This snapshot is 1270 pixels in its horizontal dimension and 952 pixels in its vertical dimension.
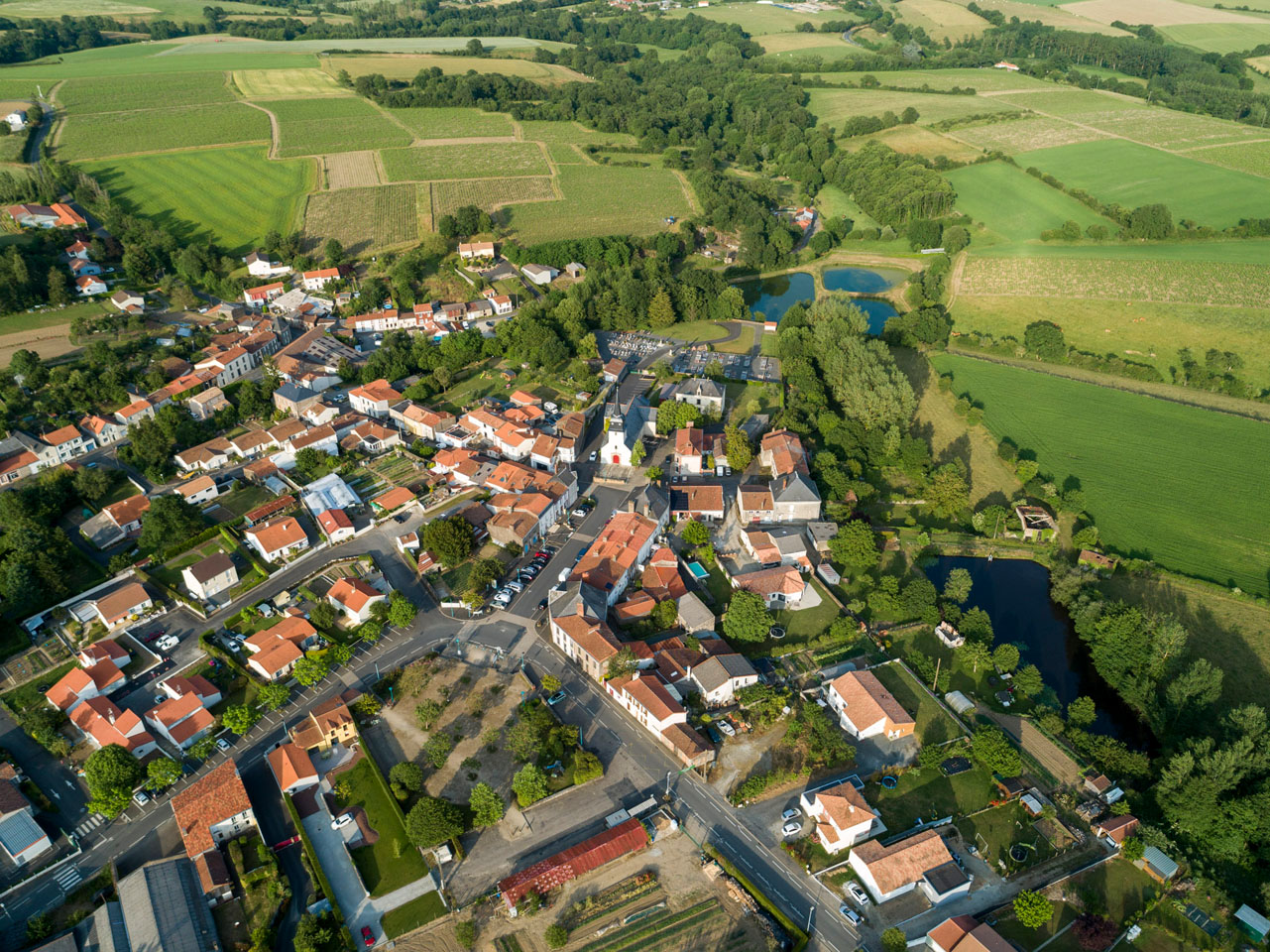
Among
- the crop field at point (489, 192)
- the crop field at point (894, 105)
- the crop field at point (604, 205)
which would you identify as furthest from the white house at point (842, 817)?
the crop field at point (894, 105)

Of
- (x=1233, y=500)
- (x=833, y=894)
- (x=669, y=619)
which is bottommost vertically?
(x=833, y=894)

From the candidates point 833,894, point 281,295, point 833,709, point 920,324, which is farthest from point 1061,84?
point 833,894

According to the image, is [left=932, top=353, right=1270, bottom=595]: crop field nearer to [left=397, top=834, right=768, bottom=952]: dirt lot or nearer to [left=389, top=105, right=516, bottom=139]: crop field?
[left=397, top=834, right=768, bottom=952]: dirt lot

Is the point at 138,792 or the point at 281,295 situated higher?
the point at 281,295

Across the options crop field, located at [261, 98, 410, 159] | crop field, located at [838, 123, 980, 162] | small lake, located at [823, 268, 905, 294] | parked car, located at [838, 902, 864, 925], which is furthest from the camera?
crop field, located at [838, 123, 980, 162]

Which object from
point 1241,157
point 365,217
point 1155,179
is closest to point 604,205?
point 365,217

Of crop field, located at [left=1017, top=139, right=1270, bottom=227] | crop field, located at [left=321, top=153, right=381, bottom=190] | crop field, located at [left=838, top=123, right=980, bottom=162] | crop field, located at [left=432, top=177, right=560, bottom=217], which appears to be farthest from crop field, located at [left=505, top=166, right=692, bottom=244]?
crop field, located at [left=1017, top=139, right=1270, bottom=227]

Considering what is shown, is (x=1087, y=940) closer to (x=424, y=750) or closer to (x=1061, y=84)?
(x=424, y=750)
